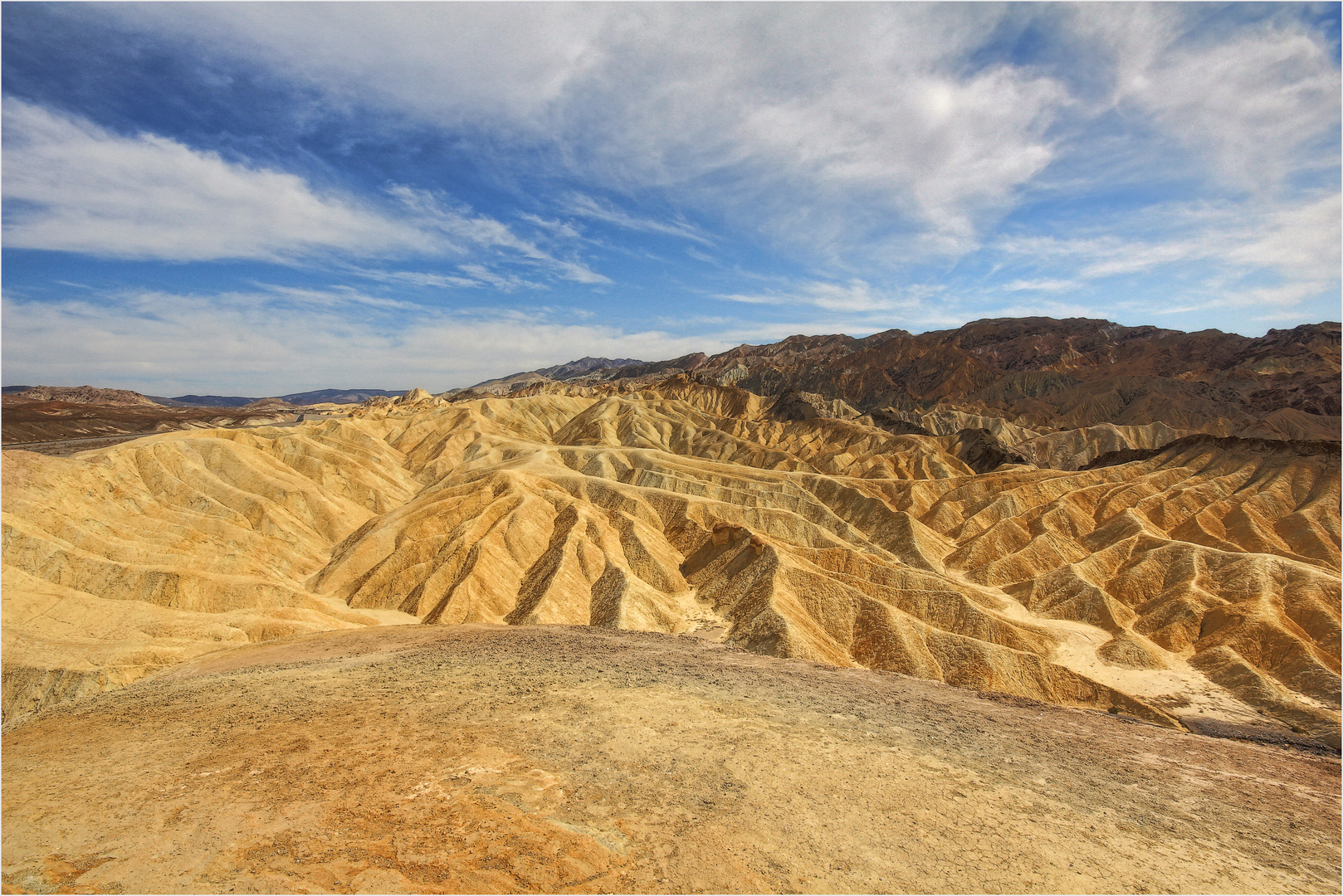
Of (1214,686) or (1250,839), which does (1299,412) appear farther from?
(1250,839)

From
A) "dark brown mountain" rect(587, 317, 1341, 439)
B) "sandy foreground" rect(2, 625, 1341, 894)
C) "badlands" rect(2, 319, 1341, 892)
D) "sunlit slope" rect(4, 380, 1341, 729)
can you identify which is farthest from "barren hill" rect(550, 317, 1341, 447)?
"sandy foreground" rect(2, 625, 1341, 894)

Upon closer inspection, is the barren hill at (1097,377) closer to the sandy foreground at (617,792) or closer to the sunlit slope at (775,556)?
the sunlit slope at (775,556)

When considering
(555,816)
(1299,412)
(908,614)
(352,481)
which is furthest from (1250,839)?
(1299,412)

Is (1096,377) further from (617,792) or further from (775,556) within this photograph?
(617,792)

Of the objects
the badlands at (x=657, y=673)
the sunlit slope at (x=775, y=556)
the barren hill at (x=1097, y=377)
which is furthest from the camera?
the barren hill at (x=1097, y=377)

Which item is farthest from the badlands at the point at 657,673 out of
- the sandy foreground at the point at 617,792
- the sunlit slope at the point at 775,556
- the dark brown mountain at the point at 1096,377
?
the dark brown mountain at the point at 1096,377
